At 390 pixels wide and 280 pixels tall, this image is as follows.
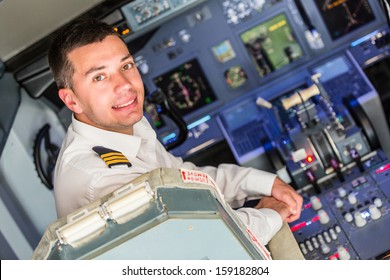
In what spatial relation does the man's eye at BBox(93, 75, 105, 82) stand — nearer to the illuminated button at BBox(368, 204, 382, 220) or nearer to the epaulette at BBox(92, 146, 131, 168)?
the epaulette at BBox(92, 146, 131, 168)

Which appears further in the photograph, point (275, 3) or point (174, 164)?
point (275, 3)

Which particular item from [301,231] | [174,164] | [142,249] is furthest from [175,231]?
[301,231]

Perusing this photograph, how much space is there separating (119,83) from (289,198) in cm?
82

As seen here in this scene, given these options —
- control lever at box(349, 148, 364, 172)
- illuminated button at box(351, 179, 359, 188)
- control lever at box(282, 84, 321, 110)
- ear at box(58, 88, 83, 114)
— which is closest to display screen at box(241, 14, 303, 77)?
control lever at box(282, 84, 321, 110)

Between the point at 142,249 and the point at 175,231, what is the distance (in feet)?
0.31

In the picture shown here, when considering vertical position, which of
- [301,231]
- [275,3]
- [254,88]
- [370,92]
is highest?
[275,3]

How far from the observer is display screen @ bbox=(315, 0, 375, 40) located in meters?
4.21

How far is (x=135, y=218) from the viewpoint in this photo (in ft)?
5.30

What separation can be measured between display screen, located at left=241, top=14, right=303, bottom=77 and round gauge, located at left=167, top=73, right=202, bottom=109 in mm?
403

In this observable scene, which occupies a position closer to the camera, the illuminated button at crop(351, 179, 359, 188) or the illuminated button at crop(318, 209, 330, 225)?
the illuminated button at crop(318, 209, 330, 225)

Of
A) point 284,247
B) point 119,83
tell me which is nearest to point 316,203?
point 284,247

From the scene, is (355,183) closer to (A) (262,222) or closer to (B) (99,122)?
(A) (262,222)
